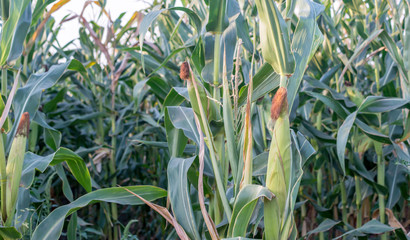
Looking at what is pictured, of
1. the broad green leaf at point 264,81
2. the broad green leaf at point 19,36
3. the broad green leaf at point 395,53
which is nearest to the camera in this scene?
the broad green leaf at point 264,81

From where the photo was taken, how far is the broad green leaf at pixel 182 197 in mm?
1197

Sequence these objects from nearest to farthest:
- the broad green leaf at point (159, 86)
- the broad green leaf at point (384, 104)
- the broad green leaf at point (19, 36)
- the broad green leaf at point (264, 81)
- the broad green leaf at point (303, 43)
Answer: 1. the broad green leaf at point (303, 43)
2. the broad green leaf at point (264, 81)
3. the broad green leaf at point (19, 36)
4. the broad green leaf at point (384, 104)
5. the broad green leaf at point (159, 86)

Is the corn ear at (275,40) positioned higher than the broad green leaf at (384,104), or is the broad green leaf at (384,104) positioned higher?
the corn ear at (275,40)

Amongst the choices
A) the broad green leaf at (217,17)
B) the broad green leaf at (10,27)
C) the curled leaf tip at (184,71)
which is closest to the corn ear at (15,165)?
the broad green leaf at (10,27)

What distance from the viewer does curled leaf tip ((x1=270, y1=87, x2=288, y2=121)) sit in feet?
3.25

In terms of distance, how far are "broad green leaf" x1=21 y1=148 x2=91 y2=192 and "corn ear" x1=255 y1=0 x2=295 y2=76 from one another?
2.53ft

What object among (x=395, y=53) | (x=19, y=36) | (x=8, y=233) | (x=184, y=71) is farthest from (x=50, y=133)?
(x=395, y=53)

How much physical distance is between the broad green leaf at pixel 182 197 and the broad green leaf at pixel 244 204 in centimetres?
15

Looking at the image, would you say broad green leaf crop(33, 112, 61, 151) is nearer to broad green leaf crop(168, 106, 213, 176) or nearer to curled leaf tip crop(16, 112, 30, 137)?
curled leaf tip crop(16, 112, 30, 137)

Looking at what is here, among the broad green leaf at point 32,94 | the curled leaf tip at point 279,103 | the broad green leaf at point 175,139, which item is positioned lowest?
the broad green leaf at point 175,139

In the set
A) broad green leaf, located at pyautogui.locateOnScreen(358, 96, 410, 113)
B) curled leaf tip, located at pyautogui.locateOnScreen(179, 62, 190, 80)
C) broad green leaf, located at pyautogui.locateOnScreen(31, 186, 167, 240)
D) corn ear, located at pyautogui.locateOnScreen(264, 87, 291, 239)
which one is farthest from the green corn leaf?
broad green leaf, located at pyautogui.locateOnScreen(358, 96, 410, 113)

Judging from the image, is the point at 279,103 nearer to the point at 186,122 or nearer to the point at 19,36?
the point at 186,122

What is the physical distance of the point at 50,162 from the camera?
1356 mm

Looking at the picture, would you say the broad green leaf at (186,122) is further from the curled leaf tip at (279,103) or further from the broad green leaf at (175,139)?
the curled leaf tip at (279,103)
